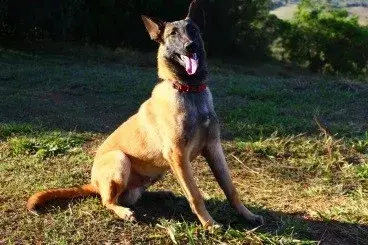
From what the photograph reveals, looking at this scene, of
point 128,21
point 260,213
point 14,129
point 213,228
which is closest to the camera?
point 213,228

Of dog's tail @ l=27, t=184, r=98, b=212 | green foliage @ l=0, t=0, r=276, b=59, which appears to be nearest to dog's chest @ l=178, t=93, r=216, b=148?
dog's tail @ l=27, t=184, r=98, b=212

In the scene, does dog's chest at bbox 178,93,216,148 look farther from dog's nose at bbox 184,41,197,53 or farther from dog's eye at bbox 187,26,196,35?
dog's eye at bbox 187,26,196,35

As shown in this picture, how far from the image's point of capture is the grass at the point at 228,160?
143 inches

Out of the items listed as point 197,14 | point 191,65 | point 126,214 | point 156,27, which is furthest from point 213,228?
point 197,14

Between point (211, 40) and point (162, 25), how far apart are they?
1542cm

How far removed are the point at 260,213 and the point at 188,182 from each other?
811mm

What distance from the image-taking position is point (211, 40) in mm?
19016

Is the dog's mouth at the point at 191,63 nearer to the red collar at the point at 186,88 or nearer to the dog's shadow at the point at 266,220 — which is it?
the red collar at the point at 186,88

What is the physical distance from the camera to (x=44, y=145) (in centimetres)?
569

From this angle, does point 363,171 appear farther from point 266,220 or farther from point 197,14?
point 197,14

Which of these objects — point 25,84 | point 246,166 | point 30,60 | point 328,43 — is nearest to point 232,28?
point 328,43

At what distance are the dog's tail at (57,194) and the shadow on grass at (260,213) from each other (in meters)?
0.06

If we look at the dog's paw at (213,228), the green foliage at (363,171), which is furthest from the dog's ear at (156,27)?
the green foliage at (363,171)

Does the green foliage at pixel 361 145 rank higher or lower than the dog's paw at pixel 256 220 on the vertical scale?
lower
